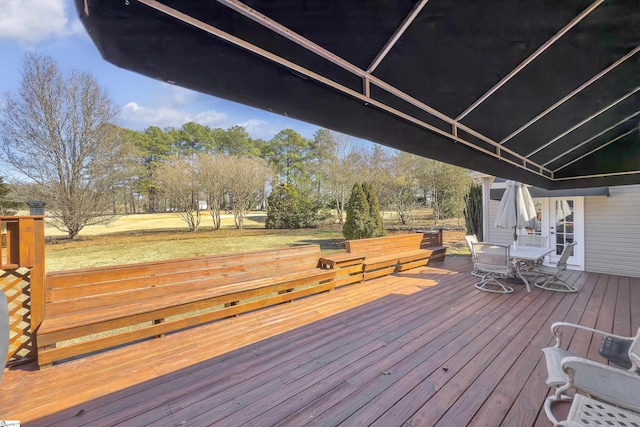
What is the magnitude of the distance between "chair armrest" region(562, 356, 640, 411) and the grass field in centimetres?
747

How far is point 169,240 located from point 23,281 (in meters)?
8.14

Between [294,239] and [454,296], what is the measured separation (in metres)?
7.51

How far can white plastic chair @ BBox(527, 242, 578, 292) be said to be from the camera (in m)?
4.55

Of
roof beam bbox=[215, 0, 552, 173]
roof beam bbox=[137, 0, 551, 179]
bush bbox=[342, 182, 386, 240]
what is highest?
roof beam bbox=[215, 0, 552, 173]

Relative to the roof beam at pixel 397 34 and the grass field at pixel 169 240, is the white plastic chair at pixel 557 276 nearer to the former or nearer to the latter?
the grass field at pixel 169 240

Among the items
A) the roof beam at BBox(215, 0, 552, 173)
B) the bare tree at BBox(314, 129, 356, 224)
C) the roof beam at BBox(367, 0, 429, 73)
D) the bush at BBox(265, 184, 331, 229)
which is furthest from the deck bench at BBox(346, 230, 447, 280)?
the bush at BBox(265, 184, 331, 229)

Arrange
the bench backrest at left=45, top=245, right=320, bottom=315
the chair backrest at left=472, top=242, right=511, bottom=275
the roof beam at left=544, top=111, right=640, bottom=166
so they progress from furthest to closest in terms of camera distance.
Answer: the chair backrest at left=472, top=242, right=511, bottom=275
the roof beam at left=544, top=111, right=640, bottom=166
the bench backrest at left=45, top=245, right=320, bottom=315

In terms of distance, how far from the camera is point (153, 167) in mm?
11805

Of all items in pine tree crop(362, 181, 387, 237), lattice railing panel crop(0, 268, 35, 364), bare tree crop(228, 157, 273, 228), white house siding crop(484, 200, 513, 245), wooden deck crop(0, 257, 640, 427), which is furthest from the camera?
bare tree crop(228, 157, 273, 228)

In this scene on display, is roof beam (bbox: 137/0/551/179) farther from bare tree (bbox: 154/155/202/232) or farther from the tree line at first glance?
bare tree (bbox: 154/155/202/232)

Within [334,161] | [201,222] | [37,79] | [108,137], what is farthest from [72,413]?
[334,161]

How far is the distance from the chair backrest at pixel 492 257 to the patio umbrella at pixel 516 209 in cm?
83

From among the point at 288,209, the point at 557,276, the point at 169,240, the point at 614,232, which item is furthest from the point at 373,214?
the point at 169,240

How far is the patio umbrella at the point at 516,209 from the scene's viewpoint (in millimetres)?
5070
